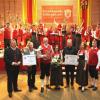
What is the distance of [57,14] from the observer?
19656 millimetres

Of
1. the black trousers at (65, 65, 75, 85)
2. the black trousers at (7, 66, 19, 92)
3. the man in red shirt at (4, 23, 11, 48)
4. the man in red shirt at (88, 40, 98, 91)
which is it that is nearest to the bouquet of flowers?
the black trousers at (65, 65, 75, 85)

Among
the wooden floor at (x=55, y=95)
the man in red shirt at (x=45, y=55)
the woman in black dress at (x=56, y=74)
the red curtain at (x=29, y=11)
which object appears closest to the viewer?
the wooden floor at (x=55, y=95)

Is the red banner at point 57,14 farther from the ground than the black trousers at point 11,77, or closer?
farther from the ground

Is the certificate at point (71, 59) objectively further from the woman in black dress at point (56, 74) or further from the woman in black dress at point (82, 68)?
the woman in black dress at point (56, 74)

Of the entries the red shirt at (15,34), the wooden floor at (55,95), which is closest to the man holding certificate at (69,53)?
the wooden floor at (55,95)

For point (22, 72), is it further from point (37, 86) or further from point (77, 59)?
point (77, 59)

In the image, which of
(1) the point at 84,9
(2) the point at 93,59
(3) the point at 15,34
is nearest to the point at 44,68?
(2) the point at 93,59

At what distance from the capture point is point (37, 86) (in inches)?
434

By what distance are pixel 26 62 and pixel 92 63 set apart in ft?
6.48

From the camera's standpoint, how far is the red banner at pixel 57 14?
19625 mm

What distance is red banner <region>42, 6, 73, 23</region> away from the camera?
64.4 ft

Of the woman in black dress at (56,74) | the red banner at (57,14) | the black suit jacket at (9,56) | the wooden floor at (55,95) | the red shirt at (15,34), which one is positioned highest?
the red banner at (57,14)

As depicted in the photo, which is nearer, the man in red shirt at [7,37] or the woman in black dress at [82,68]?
the woman in black dress at [82,68]

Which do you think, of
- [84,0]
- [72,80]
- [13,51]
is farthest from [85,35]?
[13,51]
